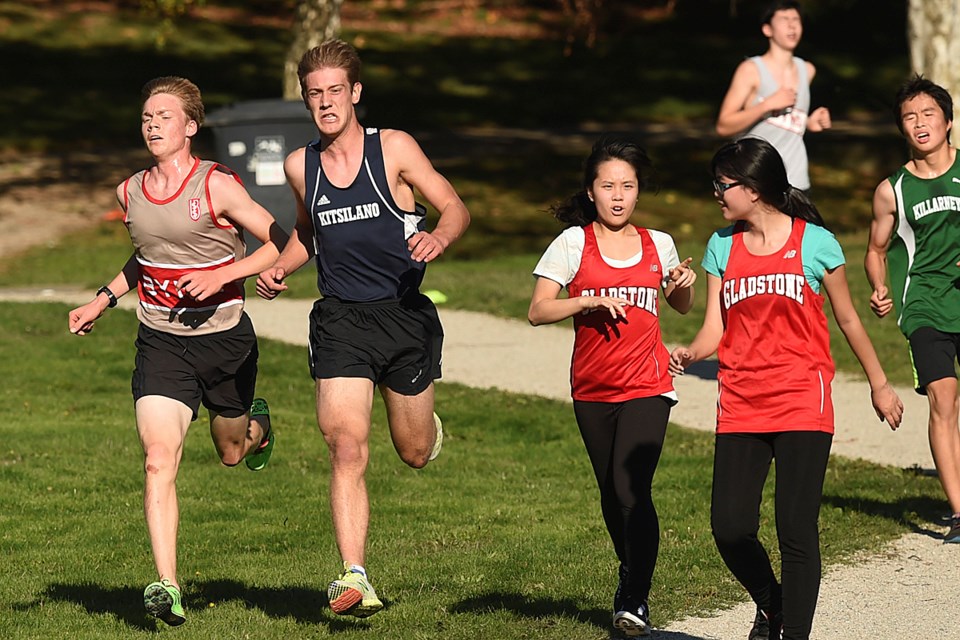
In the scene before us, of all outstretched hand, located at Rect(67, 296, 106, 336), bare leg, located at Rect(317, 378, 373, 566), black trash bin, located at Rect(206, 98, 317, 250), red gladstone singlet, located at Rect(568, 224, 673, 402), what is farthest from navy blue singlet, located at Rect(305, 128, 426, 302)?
black trash bin, located at Rect(206, 98, 317, 250)

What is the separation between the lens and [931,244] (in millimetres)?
7551

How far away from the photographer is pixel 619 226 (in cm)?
597

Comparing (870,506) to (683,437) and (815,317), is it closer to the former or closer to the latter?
(683,437)

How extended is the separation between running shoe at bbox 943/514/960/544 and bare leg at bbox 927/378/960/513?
0.04 meters

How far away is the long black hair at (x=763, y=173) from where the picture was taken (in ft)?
17.8

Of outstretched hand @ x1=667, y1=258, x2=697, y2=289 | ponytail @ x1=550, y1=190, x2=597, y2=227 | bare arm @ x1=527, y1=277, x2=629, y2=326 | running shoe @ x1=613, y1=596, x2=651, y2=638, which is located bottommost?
running shoe @ x1=613, y1=596, x2=651, y2=638

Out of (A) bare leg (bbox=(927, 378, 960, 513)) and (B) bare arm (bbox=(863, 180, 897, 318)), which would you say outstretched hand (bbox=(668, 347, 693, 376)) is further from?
(A) bare leg (bbox=(927, 378, 960, 513))

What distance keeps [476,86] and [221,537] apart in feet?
85.0

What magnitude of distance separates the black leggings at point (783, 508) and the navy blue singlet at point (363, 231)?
1513mm

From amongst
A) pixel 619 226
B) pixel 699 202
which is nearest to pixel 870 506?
pixel 619 226

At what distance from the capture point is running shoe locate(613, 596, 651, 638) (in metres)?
5.75

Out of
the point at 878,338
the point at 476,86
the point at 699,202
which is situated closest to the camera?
the point at 878,338

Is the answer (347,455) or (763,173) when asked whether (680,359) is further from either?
(347,455)

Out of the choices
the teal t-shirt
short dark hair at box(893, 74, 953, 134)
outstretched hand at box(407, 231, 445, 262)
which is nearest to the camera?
the teal t-shirt
